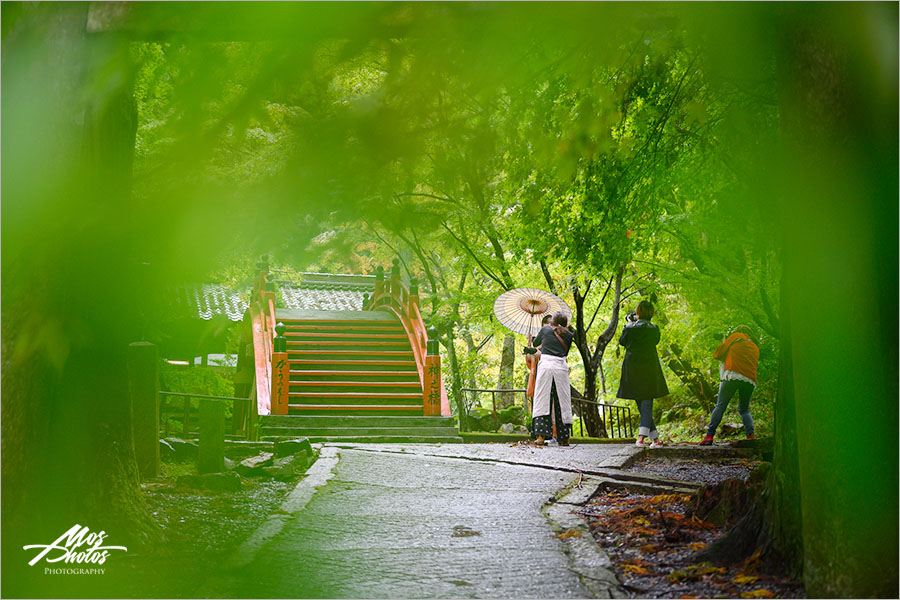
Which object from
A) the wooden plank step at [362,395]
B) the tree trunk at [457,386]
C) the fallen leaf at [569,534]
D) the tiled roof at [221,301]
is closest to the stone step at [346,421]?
the wooden plank step at [362,395]

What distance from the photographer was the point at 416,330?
19.3 m

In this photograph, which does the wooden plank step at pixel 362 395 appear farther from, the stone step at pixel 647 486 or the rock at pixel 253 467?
the stone step at pixel 647 486

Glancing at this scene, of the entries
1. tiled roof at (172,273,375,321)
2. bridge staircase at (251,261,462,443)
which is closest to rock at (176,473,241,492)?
bridge staircase at (251,261,462,443)

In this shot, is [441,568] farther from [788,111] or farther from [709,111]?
[709,111]

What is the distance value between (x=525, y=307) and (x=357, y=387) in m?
4.69

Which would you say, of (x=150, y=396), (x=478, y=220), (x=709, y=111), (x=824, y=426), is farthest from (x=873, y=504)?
(x=478, y=220)

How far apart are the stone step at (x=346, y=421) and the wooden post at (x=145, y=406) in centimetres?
798

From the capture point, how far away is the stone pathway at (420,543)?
3.93 metres

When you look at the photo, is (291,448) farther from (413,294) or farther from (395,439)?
(413,294)

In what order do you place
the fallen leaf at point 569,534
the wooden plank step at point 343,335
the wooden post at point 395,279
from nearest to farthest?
the fallen leaf at point 569,534 < the wooden plank step at point 343,335 < the wooden post at point 395,279

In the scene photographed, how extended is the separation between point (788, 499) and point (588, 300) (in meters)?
16.6

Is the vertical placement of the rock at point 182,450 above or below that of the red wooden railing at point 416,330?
below

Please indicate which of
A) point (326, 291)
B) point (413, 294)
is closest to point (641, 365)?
point (413, 294)

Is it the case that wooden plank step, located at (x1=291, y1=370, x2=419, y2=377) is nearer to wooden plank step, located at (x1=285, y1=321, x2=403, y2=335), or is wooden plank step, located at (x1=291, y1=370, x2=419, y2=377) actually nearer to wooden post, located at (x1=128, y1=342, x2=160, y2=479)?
wooden plank step, located at (x1=285, y1=321, x2=403, y2=335)
